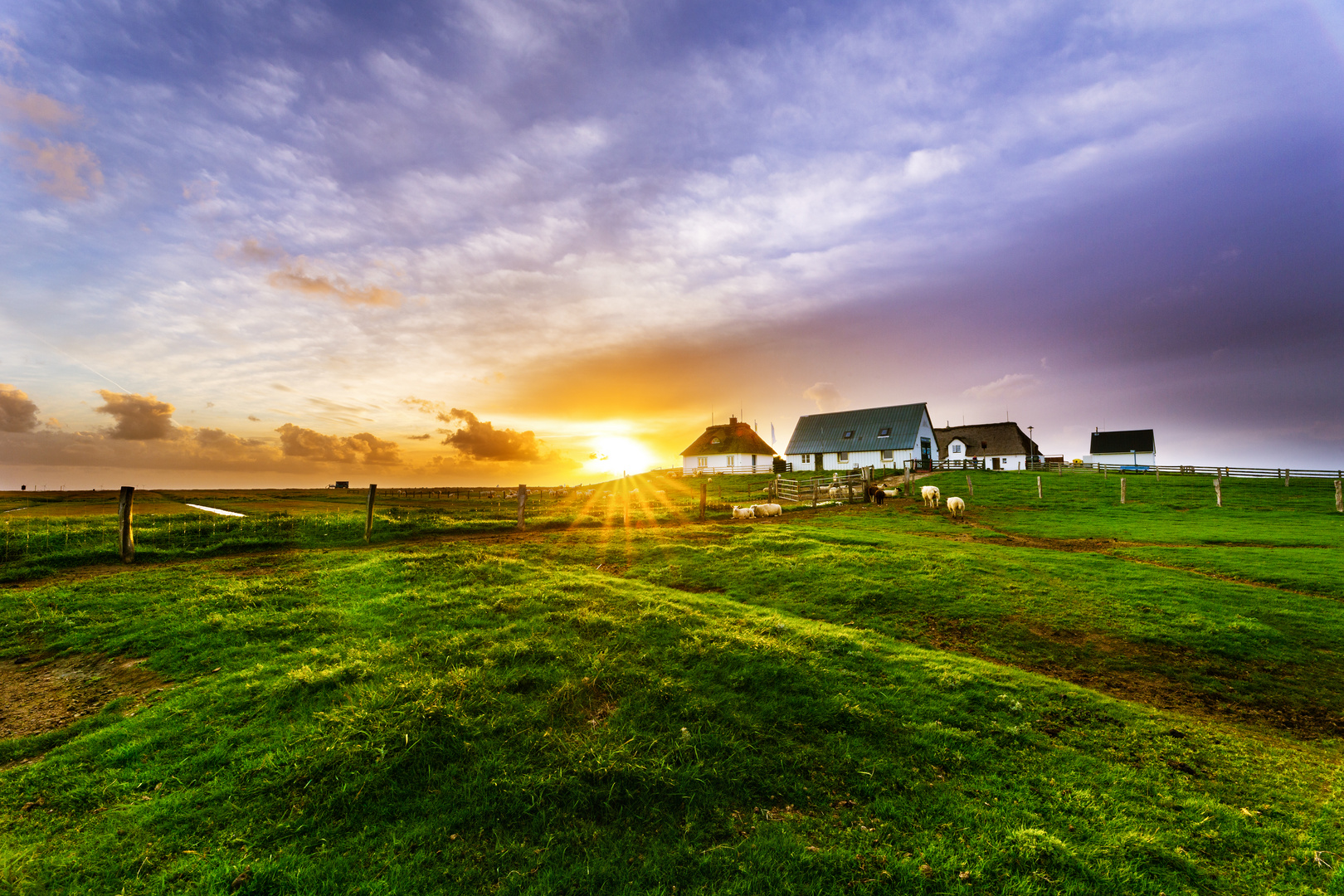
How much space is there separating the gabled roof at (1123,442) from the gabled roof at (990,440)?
20323mm

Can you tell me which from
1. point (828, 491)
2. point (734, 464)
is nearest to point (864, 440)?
point (734, 464)

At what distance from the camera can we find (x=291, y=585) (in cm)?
1336

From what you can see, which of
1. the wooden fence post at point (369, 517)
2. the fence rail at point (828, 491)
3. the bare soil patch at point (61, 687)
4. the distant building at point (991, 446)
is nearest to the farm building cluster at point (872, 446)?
the distant building at point (991, 446)

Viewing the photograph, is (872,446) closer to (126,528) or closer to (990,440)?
(990,440)

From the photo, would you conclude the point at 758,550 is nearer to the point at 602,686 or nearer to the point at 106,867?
the point at 602,686

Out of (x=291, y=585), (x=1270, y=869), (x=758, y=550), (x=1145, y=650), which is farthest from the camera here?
(x=758, y=550)

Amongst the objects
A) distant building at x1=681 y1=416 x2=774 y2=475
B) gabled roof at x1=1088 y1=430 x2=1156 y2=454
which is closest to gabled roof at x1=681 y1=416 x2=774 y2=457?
distant building at x1=681 y1=416 x2=774 y2=475

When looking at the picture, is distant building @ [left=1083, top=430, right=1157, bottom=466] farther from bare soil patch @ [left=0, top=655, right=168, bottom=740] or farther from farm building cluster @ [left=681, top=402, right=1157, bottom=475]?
bare soil patch @ [left=0, top=655, right=168, bottom=740]

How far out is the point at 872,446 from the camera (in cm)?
6756

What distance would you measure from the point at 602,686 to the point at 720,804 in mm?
2628

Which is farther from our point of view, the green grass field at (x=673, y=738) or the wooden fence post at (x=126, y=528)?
the wooden fence post at (x=126, y=528)

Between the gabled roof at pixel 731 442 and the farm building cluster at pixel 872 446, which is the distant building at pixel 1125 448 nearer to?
the farm building cluster at pixel 872 446

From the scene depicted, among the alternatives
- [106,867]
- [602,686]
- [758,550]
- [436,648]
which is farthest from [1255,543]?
[106,867]

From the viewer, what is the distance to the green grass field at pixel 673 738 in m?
4.93
